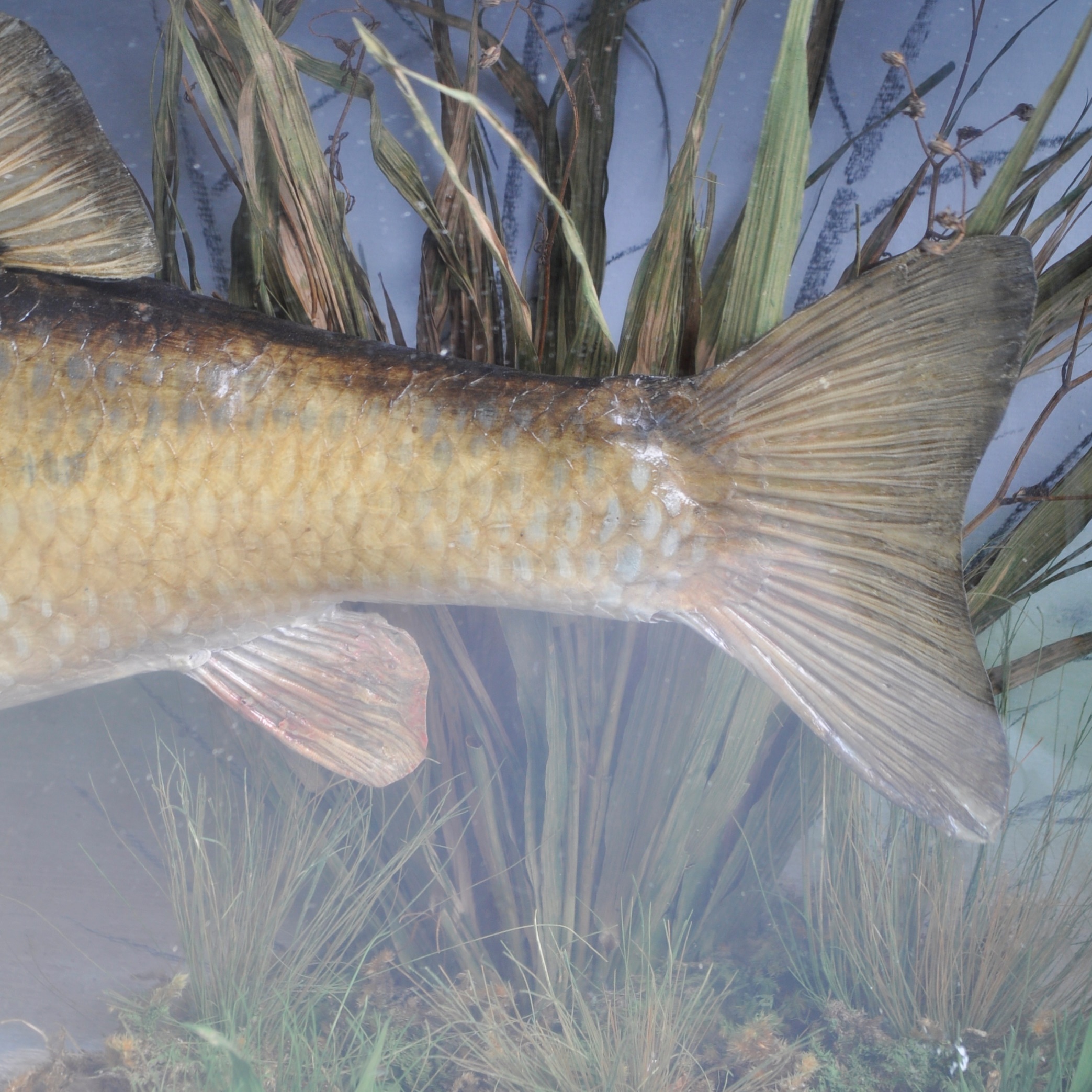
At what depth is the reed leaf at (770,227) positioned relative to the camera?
20.8 inches

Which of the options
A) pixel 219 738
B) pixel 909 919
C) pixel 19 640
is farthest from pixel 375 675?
pixel 909 919

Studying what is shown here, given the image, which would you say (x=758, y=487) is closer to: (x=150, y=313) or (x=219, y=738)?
(x=150, y=313)

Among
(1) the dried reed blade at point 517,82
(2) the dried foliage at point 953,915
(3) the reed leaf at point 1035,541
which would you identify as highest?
(1) the dried reed blade at point 517,82

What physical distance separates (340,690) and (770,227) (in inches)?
19.2

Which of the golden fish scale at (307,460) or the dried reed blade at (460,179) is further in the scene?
the golden fish scale at (307,460)

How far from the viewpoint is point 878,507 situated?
481mm

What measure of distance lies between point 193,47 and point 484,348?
1.02ft

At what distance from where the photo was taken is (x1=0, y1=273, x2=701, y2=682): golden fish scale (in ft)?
1.62

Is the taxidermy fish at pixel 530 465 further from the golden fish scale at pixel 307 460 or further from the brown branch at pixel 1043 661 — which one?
the brown branch at pixel 1043 661

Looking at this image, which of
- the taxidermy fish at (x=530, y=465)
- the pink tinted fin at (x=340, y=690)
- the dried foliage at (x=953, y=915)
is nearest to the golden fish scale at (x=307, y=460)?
the taxidermy fish at (x=530, y=465)

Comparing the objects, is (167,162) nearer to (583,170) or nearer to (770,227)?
(583,170)

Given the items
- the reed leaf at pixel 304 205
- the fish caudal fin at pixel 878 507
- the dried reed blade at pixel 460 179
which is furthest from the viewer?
the reed leaf at pixel 304 205

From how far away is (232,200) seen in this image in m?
0.77

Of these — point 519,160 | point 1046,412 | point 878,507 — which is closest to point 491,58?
point 519,160
